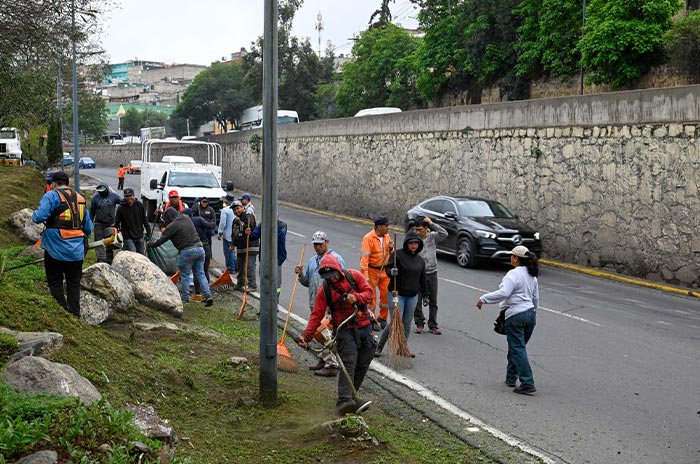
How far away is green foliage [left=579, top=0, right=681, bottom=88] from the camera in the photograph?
95.7ft

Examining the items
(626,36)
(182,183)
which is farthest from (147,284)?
(626,36)

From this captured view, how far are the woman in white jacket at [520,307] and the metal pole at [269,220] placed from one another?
235 centimetres

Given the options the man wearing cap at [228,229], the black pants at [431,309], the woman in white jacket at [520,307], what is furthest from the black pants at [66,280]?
the man wearing cap at [228,229]

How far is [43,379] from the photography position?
18.8 ft

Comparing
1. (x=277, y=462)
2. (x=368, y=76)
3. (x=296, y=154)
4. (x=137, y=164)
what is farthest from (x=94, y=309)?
(x=137, y=164)

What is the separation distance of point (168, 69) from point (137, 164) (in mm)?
115184

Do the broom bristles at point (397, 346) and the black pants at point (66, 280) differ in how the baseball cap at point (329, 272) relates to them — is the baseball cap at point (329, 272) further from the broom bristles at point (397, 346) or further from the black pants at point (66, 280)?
the black pants at point (66, 280)

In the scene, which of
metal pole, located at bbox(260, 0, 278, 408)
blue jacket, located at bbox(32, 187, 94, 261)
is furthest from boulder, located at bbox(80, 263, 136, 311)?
metal pole, located at bbox(260, 0, 278, 408)

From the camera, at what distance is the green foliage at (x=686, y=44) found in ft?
90.5

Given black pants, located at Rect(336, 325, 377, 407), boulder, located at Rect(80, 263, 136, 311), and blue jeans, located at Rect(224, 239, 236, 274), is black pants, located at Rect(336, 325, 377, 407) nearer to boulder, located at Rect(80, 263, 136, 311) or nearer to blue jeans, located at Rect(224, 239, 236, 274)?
boulder, located at Rect(80, 263, 136, 311)

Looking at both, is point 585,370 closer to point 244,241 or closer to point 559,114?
point 244,241

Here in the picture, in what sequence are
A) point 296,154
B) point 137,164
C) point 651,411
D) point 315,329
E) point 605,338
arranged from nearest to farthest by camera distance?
point 315,329 < point 651,411 < point 605,338 < point 296,154 < point 137,164

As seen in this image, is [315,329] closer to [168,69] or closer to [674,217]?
[674,217]

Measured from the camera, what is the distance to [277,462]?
6293 mm
